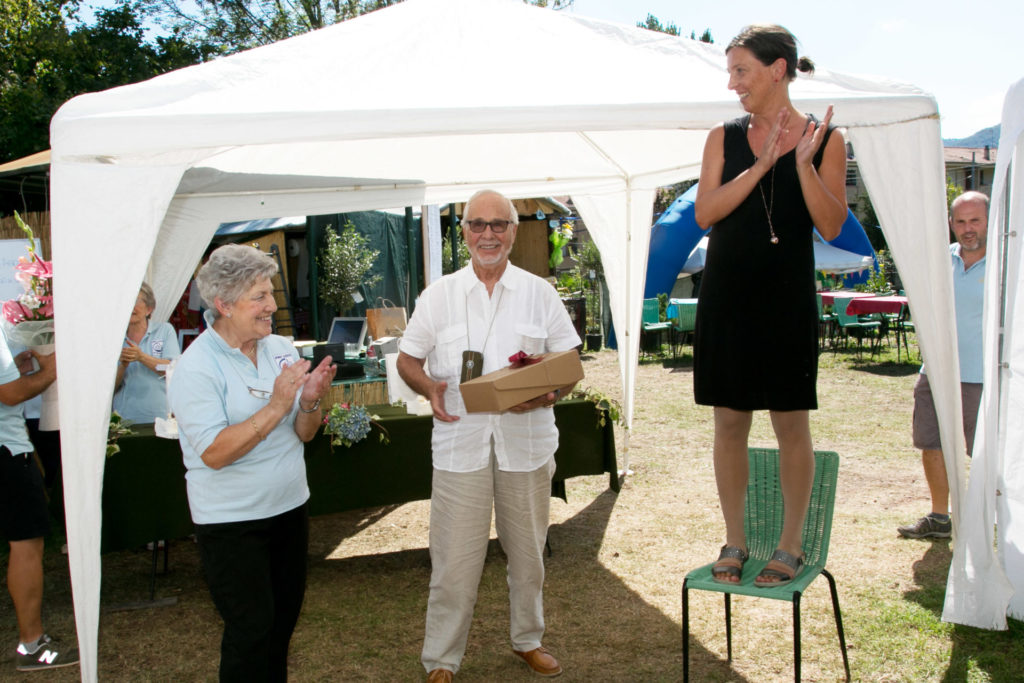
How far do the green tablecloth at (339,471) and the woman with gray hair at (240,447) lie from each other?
182 centimetres

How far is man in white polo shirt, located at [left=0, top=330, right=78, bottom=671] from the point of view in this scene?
3.40 m

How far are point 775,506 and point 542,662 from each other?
1.11 metres

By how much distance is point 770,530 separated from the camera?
3.19 metres

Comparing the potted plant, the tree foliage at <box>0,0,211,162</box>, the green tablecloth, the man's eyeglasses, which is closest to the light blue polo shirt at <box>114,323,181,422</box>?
the green tablecloth

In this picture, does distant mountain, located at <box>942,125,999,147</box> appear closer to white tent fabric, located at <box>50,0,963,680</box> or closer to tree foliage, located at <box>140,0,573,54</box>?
tree foliage, located at <box>140,0,573,54</box>

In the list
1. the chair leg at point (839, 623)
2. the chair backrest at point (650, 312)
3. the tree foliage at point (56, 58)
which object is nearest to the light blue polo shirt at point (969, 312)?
the chair leg at point (839, 623)

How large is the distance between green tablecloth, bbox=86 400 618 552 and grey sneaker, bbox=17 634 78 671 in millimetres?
522

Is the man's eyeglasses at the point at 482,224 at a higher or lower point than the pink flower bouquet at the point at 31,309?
higher

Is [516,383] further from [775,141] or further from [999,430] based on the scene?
[999,430]

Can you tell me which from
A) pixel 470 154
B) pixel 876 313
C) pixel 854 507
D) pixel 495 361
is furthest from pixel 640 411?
pixel 495 361

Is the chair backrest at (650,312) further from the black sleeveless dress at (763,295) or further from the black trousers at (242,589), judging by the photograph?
the black trousers at (242,589)

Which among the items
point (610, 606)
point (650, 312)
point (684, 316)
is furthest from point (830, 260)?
point (610, 606)

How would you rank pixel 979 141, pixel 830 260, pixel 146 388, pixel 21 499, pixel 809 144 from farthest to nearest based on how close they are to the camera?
pixel 979 141 → pixel 830 260 → pixel 146 388 → pixel 21 499 → pixel 809 144

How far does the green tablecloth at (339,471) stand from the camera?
4121 mm
